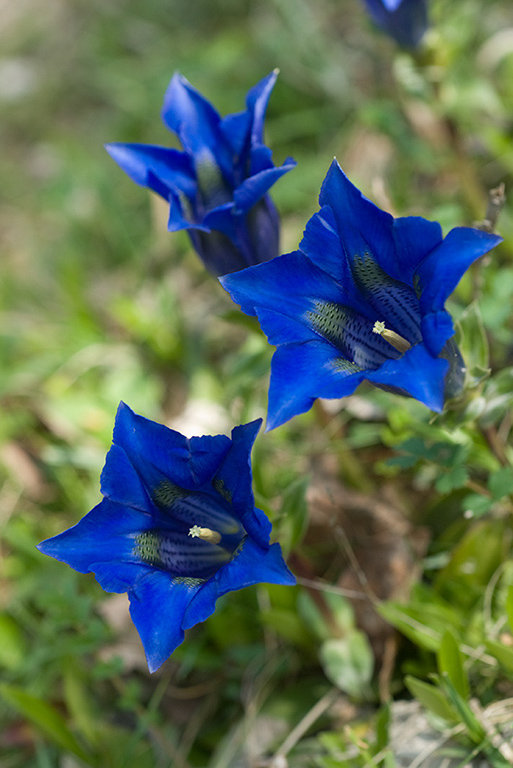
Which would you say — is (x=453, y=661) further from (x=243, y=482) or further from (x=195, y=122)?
(x=195, y=122)

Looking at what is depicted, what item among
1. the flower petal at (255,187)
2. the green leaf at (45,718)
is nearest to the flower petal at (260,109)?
the flower petal at (255,187)

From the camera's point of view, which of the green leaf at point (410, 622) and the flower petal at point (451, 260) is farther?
the green leaf at point (410, 622)

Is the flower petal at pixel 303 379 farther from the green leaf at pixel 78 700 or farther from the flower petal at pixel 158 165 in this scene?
the green leaf at pixel 78 700

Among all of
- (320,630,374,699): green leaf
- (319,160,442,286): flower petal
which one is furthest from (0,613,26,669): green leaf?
(319,160,442,286): flower petal

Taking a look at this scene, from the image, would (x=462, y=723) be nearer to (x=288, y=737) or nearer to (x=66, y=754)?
(x=288, y=737)

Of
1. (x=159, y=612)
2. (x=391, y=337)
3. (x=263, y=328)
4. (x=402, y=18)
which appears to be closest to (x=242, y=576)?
(x=159, y=612)

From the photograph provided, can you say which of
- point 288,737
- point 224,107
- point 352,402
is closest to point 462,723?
point 288,737

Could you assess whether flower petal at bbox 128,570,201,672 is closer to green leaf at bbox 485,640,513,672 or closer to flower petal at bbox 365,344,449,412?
flower petal at bbox 365,344,449,412
